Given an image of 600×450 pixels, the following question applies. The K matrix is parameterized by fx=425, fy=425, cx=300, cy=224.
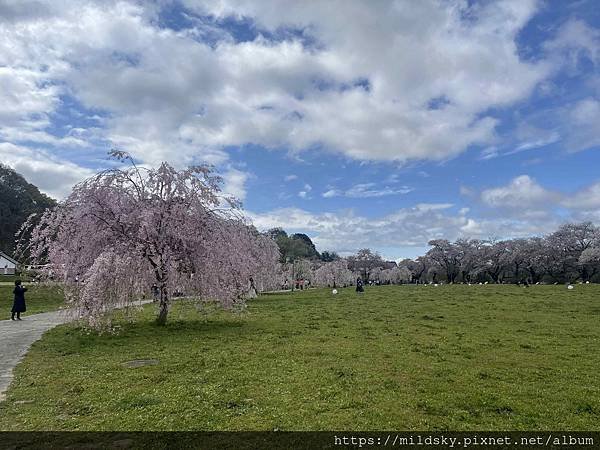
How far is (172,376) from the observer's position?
11.1 m

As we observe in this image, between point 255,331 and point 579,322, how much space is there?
16.2 m

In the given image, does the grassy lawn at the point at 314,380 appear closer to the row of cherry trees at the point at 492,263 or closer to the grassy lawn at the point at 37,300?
the grassy lawn at the point at 37,300

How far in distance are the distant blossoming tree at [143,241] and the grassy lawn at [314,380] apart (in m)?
2.24

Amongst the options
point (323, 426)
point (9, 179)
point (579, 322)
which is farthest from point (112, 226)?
point (9, 179)

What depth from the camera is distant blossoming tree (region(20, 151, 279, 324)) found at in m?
18.3

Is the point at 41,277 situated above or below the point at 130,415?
above

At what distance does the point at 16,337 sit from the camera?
738 inches

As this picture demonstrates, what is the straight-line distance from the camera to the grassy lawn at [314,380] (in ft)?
25.6

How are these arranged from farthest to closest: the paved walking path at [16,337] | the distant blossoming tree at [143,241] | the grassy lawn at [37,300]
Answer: the grassy lawn at [37,300]
the distant blossoming tree at [143,241]
the paved walking path at [16,337]

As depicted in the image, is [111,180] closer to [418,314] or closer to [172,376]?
[172,376]

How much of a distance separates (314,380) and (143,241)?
40.0 ft

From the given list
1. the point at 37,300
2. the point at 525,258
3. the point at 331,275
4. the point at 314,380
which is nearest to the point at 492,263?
the point at 525,258

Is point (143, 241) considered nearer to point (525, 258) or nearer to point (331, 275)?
point (331, 275)

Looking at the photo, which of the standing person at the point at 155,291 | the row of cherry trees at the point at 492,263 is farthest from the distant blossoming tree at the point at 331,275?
the standing person at the point at 155,291
